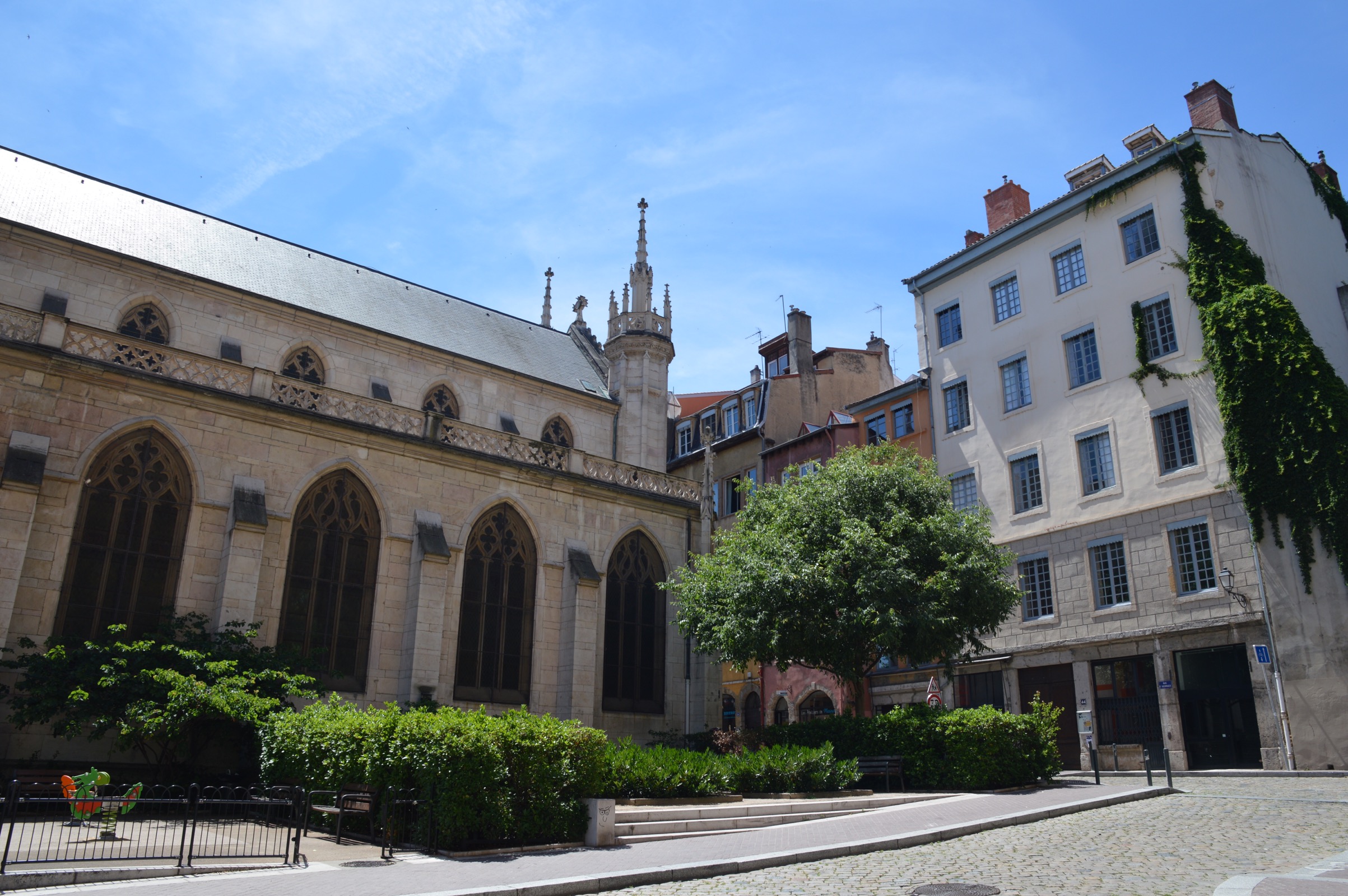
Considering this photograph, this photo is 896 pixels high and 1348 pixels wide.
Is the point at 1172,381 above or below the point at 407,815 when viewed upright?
above

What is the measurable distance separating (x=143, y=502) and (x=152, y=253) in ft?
33.2

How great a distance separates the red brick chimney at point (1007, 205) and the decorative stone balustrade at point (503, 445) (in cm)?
1801

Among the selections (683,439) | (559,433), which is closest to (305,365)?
(559,433)

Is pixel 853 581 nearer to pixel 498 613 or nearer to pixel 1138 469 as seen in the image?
pixel 498 613

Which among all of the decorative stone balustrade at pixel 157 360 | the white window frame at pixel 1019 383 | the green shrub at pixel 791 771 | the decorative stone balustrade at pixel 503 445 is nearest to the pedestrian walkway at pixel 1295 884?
the green shrub at pixel 791 771

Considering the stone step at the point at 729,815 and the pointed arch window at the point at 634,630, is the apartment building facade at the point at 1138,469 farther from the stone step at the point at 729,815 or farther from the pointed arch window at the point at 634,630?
the stone step at the point at 729,815

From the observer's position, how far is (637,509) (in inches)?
1041

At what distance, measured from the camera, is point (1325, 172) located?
31.1 metres

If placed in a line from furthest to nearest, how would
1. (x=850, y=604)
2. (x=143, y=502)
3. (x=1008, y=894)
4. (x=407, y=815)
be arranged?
(x=850, y=604) < (x=143, y=502) < (x=407, y=815) < (x=1008, y=894)

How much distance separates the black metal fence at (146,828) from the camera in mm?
10062

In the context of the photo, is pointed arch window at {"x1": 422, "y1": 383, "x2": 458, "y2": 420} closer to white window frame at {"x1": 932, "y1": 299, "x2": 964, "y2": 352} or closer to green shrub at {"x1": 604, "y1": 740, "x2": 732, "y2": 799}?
green shrub at {"x1": 604, "y1": 740, "x2": 732, "y2": 799}

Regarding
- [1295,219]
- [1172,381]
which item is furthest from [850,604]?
[1295,219]

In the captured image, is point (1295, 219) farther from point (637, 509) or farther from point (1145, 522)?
point (637, 509)

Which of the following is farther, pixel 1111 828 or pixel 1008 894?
pixel 1111 828
